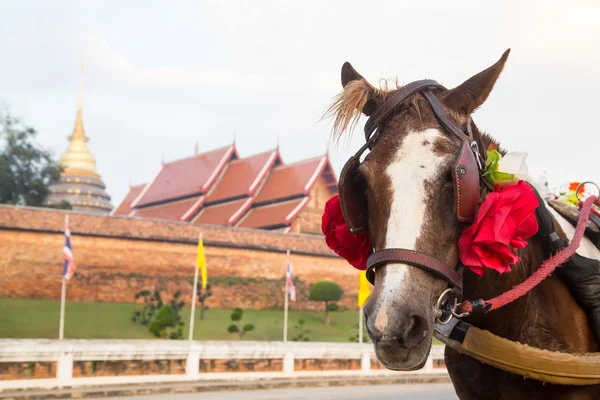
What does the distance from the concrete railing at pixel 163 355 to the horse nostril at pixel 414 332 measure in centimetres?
836

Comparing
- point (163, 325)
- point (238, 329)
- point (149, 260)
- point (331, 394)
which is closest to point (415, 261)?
point (331, 394)

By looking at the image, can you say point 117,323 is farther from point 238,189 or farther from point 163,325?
point 238,189

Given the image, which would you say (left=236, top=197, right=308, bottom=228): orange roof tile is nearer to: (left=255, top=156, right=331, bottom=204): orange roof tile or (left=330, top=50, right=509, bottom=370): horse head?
(left=255, top=156, right=331, bottom=204): orange roof tile

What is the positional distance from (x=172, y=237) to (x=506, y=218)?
2903 cm

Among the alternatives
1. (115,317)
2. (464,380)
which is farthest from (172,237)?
(464,380)

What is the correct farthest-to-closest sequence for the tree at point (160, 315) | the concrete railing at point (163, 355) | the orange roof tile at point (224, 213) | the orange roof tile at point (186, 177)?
the orange roof tile at point (186, 177) → the orange roof tile at point (224, 213) → the tree at point (160, 315) → the concrete railing at point (163, 355)

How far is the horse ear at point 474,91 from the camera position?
7.95 ft

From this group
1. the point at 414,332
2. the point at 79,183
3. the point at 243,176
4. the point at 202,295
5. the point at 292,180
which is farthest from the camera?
the point at 79,183

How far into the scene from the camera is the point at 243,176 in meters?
36.8

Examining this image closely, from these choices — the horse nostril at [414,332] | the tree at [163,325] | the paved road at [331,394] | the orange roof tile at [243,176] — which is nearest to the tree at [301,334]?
the tree at [163,325]

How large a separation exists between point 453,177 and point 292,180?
110ft

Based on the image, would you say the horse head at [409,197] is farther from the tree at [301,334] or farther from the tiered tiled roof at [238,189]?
A: the tiered tiled roof at [238,189]

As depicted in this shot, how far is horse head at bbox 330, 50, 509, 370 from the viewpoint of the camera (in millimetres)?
2092

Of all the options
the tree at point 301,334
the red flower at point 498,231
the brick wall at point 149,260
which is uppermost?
the brick wall at point 149,260
